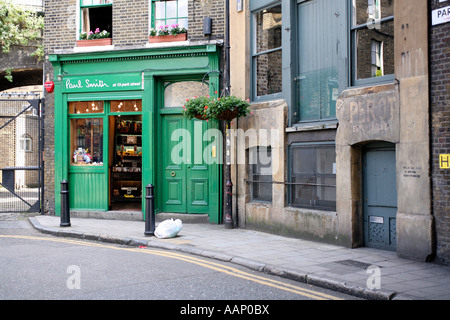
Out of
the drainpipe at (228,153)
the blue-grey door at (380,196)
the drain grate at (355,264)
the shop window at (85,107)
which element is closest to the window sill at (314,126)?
the blue-grey door at (380,196)

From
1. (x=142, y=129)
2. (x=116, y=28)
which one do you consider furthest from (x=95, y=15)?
(x=142, y=129)

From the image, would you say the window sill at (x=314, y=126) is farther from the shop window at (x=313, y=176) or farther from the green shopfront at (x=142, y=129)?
the green shopfront at (x=142, y=129)

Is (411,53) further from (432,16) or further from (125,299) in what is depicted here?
(125,299)

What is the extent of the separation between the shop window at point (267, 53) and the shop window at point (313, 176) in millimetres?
1669

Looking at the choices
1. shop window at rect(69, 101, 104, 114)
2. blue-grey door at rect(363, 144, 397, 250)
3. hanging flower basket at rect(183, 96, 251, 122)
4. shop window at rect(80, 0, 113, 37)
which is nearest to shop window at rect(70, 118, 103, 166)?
shop window at rect(69, 101, 104, 114)

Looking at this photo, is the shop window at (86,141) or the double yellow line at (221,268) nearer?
the double yellow line at (221,268)

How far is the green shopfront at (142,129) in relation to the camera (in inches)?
492

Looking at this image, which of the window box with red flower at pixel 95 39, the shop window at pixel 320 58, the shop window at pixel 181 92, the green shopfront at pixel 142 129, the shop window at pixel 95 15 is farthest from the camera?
the shop window at pixel 95 15

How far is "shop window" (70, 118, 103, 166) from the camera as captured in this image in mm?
13531

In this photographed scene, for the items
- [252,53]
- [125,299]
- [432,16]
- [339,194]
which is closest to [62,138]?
[252,53]

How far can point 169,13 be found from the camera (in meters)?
12.9

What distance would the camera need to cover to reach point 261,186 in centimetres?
1123

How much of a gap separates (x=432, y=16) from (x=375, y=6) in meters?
1.47

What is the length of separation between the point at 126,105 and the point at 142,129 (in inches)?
41.1
